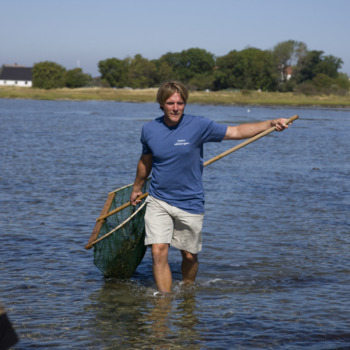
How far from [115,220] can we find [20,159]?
13.6 m

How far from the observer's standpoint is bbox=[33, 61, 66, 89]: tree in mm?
126062

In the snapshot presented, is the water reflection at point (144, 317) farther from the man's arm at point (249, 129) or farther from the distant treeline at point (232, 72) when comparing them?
the distant treeline at point (232, 72)

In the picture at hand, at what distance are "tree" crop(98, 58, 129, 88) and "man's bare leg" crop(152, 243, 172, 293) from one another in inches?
5491

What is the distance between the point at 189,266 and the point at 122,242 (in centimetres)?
91

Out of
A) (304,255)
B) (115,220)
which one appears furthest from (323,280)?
(115,220)

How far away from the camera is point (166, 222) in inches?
255

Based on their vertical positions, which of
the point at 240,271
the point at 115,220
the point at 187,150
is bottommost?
the point at 240,271

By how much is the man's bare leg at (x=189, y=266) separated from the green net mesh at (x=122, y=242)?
62 centimetres

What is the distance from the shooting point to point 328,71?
13162 cm

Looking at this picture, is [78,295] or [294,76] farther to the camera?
[294,76]

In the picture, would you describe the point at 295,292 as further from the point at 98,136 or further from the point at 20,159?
the point at 98,136

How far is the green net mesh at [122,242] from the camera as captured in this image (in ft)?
24.5

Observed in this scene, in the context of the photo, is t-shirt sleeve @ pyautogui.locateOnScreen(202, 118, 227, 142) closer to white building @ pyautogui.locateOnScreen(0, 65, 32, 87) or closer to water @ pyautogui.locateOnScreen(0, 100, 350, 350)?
water @ pyautogui.locateOnScreen(0, 100, 350, 350)

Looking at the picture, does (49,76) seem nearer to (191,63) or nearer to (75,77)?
(75,77)
